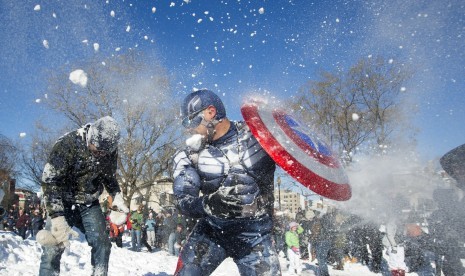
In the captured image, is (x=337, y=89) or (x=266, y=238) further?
(x=337, y=89)

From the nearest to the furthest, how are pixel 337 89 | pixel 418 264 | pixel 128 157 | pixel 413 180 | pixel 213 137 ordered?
pixel 213 137, pixel 413 180, pixel 418 264, pixel 337 89, pixel 128 157

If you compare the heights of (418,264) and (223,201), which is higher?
(223,201)

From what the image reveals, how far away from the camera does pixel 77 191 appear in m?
3.52

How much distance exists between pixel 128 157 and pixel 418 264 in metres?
16.4

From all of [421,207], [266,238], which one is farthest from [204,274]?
[421,207]

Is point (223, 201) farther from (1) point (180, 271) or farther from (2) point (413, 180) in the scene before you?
(2) point (413, 180)

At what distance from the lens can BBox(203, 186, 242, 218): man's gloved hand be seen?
2.36 meters

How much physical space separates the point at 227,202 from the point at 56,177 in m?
1.88

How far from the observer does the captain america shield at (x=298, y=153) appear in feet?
7.74

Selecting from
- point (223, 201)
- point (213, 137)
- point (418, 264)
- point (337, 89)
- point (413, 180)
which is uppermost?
point (337, 89)

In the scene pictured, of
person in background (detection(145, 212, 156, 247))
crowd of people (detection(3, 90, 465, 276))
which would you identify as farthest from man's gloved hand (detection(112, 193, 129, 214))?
person in background (detection(145, 212, 156, 247))

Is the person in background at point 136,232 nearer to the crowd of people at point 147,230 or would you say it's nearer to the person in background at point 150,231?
the crowd of people at point 147,230

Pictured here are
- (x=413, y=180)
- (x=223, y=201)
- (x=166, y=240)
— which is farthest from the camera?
(x=166, y=240)

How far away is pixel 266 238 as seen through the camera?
254cm
